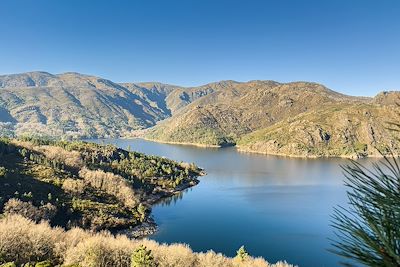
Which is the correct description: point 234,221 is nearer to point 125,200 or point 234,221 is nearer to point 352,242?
point 125,200

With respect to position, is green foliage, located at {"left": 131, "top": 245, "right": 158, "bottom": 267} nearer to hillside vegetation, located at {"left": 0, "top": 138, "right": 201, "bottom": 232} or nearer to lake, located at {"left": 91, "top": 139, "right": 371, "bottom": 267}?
lake, located at {"left": 91, "top": 139, "right": 371, "bottom": 267}

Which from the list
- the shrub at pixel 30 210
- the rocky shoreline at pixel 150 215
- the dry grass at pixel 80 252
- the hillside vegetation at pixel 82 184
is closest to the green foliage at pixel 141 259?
the dry grass at pixel 80 252

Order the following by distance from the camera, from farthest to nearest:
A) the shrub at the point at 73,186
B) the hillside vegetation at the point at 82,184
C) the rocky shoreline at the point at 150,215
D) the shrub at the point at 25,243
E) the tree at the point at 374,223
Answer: the shrub at the point at 73,186 → the hillside vegetation at the point at 82,184 → the rocky shoreline at the point at 150,215 → the shrub at the point at 25,243 → the tree at the point at 374,223

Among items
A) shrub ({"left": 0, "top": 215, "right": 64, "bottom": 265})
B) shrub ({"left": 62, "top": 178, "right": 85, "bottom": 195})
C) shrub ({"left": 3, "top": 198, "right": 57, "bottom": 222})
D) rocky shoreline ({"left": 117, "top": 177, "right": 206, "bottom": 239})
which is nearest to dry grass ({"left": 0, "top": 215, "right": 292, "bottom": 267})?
shrub ({"left": 0, "top": 215, "right": 64, "bottom": 265})

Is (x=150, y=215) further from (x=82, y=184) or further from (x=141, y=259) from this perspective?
(x=141, y=259)

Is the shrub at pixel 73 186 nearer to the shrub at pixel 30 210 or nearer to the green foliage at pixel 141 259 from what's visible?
the shrub at pixel 30 210

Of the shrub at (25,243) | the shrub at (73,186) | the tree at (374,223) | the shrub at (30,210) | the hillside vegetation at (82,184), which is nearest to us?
the tree at (374,223)

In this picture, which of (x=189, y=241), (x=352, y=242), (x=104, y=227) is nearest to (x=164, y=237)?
(x=189, y=241)
